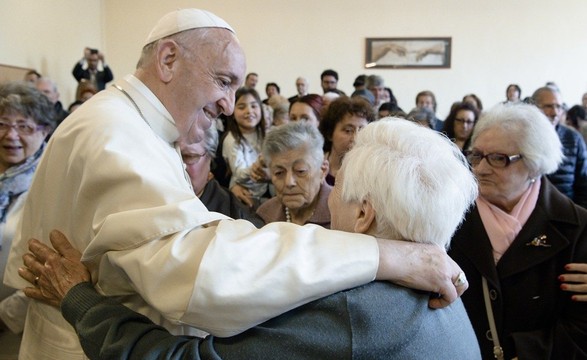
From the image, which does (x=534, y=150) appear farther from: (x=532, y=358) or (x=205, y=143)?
(x=205, y=143)

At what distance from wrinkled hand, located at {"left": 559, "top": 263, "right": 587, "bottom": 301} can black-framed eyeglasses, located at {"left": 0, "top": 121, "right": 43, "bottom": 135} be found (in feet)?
7.24

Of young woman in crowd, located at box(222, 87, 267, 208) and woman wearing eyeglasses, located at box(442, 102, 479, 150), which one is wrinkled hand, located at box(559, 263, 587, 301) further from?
woman wearing eyeglasses, located at box(442, 102, 479, 150)

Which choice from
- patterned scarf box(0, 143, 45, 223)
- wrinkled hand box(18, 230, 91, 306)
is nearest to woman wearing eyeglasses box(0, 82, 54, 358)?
patterned scarf box(0, 143, 45, 223)

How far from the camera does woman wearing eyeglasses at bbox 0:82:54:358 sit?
82.6 inches

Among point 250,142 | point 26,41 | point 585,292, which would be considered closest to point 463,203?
point 585,292

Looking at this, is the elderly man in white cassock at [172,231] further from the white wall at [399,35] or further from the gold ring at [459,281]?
the white wall at [399,35]

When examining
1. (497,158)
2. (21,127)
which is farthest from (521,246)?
(21,127)

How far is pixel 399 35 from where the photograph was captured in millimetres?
10219

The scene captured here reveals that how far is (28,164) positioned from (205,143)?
78cm

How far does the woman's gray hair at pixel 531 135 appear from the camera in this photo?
189 centimetres

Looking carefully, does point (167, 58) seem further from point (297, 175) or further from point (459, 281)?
point (297, 175)

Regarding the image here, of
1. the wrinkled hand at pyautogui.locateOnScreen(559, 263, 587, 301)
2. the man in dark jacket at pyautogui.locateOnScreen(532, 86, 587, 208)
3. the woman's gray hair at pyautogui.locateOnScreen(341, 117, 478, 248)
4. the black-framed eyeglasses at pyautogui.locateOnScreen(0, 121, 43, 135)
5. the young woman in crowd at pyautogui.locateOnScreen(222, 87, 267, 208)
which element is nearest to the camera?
the woman's gray hair at pyautogui.locateOnScreen(341, 117, 478, 248)

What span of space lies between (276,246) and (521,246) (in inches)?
46.3

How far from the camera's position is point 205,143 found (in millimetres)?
2469
